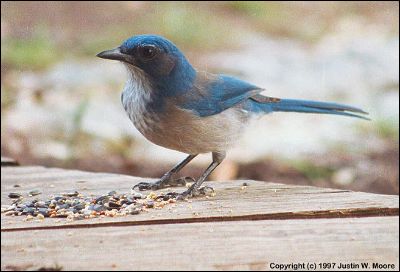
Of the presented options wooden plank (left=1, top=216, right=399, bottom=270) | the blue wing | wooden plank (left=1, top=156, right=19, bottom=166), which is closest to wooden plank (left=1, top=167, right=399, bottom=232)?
wooden plank (left=1, top=216, right=399, bottom=270)

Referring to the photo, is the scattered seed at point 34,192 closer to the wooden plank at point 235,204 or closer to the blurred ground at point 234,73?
the wooden plank at point 235,204

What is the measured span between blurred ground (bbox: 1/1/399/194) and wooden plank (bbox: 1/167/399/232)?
1.15 meters

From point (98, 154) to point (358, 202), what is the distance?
4382mm

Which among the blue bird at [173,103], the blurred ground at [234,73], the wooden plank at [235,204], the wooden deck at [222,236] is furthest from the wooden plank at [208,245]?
the blurred ground at [234,73]

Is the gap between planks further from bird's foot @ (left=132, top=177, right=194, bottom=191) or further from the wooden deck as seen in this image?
bird's foot @ (left=132, top=177, right=194, bottom=191)

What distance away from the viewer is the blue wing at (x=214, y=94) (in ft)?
16.2

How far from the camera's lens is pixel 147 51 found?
4816mm

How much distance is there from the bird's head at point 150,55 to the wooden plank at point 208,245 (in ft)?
5.18

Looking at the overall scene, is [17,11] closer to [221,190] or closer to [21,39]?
[21,39]

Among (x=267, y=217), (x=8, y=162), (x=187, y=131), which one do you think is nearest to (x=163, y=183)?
(x=187, y=131)

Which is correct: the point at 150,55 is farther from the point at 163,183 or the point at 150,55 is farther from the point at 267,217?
the point at 267,217

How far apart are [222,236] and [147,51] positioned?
185 cm

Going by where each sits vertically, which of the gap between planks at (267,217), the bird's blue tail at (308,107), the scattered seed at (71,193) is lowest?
the gap between planks at (267,217)

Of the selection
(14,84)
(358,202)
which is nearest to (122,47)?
(358,202)
